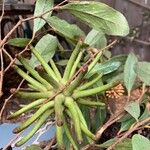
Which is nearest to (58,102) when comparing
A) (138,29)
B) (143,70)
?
(143,70)

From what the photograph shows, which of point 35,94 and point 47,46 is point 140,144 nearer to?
point 35,94

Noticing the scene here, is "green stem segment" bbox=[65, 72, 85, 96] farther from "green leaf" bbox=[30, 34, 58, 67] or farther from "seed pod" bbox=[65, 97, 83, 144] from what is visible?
"green leaf" bbox=[30, 34, 58, 67]

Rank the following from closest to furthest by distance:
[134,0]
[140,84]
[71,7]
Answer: [71,7]
[140,84]
[134,0]

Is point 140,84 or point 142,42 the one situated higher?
point 140,84

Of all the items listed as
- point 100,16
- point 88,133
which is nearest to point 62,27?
point 100,16

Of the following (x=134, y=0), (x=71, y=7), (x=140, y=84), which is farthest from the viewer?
(x=134, y=0)

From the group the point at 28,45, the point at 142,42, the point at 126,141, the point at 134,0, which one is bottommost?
the point at 142,42

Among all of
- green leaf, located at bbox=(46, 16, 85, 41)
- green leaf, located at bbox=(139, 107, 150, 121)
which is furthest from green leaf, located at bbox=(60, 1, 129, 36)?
green leaf, located at bbox=(139, 107, 150, 121)

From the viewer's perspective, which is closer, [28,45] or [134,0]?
[28,45]

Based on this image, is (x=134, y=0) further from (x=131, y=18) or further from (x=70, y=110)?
(x=70, y=110)
